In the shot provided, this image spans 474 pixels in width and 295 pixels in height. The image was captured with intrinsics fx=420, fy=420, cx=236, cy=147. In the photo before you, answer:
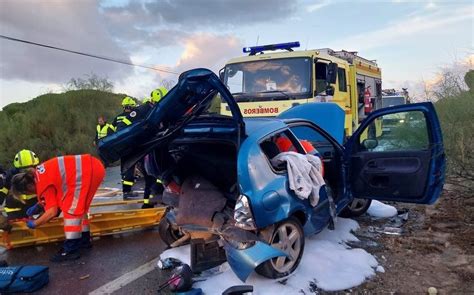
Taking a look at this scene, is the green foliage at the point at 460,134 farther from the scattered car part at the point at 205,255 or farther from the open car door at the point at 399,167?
the scattered car part at the point at 205,255

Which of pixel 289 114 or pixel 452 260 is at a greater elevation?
pixel 289 114

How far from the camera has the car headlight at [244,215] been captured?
3635mm

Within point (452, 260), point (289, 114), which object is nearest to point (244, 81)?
point (289, 114)

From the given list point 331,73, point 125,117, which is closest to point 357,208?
point 331,73

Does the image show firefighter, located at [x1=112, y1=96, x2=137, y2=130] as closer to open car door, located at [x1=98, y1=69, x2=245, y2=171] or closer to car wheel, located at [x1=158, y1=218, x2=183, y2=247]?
car wheel, located at [x1=158, y1=218, x2=183, y2=247]

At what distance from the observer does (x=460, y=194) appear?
721 centimetres

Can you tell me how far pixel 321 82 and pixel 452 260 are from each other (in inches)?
184

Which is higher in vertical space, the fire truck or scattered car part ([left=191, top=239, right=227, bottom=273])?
the fire truck

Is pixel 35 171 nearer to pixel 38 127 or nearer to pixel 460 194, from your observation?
pixel 460 194

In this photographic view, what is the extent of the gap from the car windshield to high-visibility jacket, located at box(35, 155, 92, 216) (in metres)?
4.46

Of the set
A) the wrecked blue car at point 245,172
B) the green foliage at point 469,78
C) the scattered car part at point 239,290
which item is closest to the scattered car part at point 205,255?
the wrecked blue car at point 245,172

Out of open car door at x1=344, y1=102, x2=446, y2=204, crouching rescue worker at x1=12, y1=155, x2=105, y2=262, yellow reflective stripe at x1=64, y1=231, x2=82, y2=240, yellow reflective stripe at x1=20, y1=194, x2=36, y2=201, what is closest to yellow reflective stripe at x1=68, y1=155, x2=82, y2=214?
crouching rescue worker at x1=12, y1=155, x2=105, y2=262

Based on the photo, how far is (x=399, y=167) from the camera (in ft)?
17.0

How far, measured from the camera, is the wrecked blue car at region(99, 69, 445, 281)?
3.68 meters
